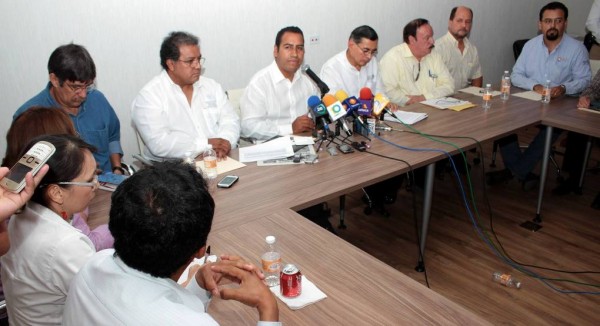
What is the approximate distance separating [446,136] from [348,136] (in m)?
0.59

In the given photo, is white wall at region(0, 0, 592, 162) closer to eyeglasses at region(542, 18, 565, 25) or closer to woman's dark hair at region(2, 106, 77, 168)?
eyeglasses at region(542, 18, 565, 25)

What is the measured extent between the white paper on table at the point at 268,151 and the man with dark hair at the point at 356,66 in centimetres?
114

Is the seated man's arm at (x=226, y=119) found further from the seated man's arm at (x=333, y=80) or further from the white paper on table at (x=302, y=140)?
the seated man's arm at (x=333, y=80)

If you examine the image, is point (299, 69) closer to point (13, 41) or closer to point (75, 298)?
point (13, 41)

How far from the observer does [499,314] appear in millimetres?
2385

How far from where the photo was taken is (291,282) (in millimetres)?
1358

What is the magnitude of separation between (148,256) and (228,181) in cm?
121

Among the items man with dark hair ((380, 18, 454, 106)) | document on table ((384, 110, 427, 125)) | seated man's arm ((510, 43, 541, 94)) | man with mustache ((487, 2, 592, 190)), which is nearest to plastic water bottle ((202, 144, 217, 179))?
document on table ((384, 110, 427, 125))

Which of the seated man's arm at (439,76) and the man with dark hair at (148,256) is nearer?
the man with dark hair at (148,256)

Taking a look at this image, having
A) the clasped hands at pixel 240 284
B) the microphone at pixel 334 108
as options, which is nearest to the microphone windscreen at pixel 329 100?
the microphone at pixel 334 108

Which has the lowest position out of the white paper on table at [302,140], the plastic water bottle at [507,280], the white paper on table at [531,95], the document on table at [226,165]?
the plastic water bottle at [507,280]

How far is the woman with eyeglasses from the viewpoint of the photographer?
1249mm

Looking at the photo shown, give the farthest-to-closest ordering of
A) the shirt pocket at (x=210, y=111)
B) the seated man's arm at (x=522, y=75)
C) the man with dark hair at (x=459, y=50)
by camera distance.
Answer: the man with dark hair at (x=459, y=50) → the seated man's arm at (x=522, y=75) → the shirt pocket at (x=210, y=111)

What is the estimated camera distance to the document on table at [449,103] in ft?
11.1
